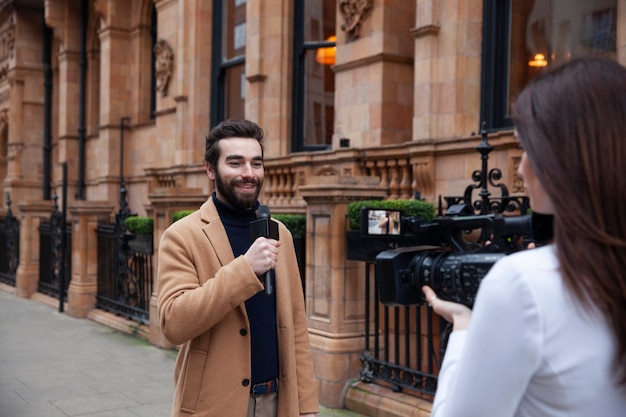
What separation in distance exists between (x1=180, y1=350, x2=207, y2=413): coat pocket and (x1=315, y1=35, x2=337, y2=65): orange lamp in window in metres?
8.80

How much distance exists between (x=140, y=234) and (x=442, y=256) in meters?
9.43

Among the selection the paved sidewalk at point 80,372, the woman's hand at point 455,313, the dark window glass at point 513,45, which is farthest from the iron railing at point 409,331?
the woman's hand at point 455,313

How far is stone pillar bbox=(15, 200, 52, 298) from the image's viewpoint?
1542 centimetres

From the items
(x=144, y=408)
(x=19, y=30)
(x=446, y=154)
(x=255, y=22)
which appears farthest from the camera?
(x=19, y=30)

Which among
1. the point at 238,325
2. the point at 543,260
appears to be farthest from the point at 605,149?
the point at 238,325

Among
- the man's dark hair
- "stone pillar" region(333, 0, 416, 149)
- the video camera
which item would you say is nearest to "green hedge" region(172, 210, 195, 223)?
"stone pillar" region(333, 0, 416, 149)

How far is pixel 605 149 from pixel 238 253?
2.05 m

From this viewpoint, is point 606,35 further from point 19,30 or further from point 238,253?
point 19,30

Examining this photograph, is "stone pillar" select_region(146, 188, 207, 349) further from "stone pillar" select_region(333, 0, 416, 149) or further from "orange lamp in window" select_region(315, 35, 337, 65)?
"orange lamp in window" select_region(315, 35, 337, 65)

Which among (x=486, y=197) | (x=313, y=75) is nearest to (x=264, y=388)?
(x=486, y=197)

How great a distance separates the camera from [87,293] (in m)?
12.5

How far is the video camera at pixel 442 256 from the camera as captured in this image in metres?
1.64

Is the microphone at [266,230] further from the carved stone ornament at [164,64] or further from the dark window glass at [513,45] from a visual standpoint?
the carved stone ornament at [164,64]

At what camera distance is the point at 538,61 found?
788cm
